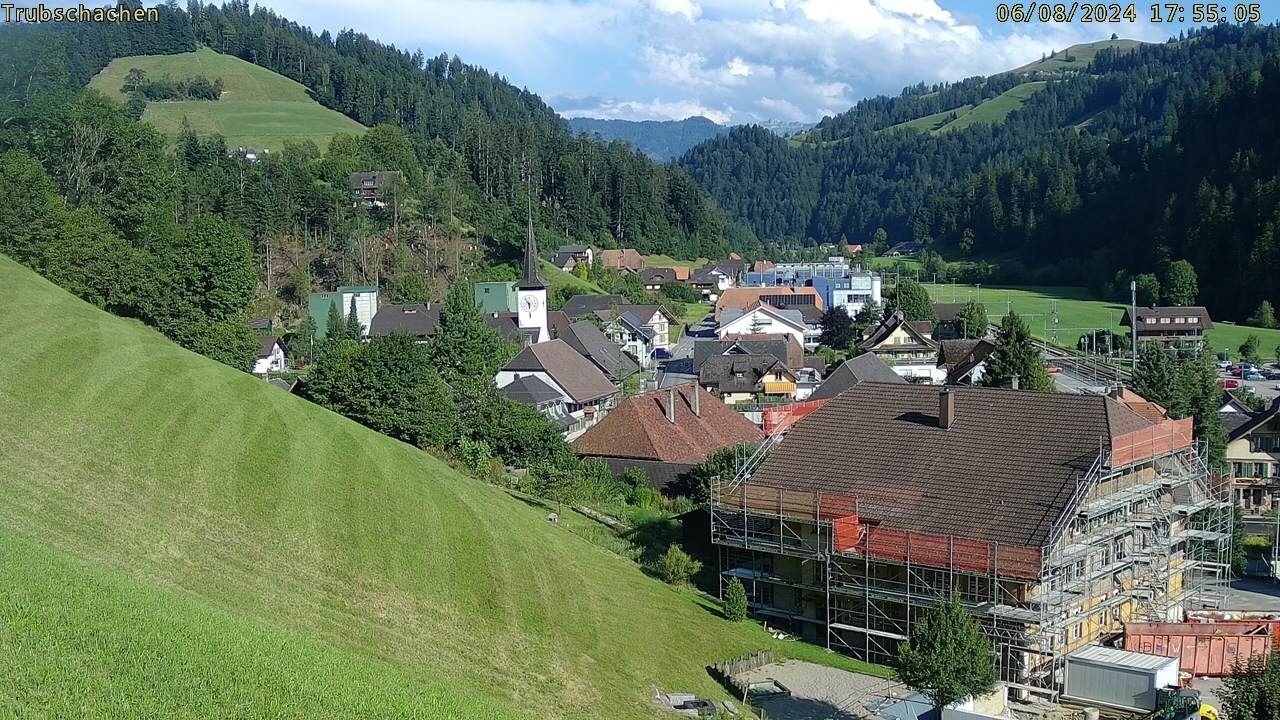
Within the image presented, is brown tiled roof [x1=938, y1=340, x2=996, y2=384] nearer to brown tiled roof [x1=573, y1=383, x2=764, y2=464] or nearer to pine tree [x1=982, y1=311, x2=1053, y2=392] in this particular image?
pine tree [x1=982, y1=311, x2=1053, y2=392]

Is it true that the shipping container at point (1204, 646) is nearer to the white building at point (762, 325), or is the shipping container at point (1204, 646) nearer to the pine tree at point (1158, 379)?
the pine tree at point (1158, 379)

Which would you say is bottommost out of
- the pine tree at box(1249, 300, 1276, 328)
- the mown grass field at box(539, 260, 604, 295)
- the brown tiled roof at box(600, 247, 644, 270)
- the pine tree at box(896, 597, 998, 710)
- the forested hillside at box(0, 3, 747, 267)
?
the pine tree at box(896, 597, 998, 710)

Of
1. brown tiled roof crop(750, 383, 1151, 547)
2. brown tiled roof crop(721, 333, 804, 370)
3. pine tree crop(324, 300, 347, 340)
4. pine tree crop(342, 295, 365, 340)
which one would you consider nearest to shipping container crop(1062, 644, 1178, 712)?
brown tiled roof crop(750, 383, 1151, 547)

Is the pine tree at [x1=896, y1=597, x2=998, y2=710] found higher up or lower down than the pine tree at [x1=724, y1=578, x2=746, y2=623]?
higher up

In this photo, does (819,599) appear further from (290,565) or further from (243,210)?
(243,210)

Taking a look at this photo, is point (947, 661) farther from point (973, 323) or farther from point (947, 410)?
point (973, 323)

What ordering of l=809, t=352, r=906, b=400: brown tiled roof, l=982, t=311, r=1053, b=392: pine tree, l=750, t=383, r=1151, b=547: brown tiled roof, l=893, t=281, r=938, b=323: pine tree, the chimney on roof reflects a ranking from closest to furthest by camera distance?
l=750, t=383, r=1151, b=547: brown tiled roof → the chimney on roof → l=982, t=311, r=1053, b=392: pine tree → l=809, t=352, r=906, b=400: brown tiled roof → l=893, t=281, r=938, b=323: pine tree

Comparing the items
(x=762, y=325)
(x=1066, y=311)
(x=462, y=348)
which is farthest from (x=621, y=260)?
(x=462, y=348)
